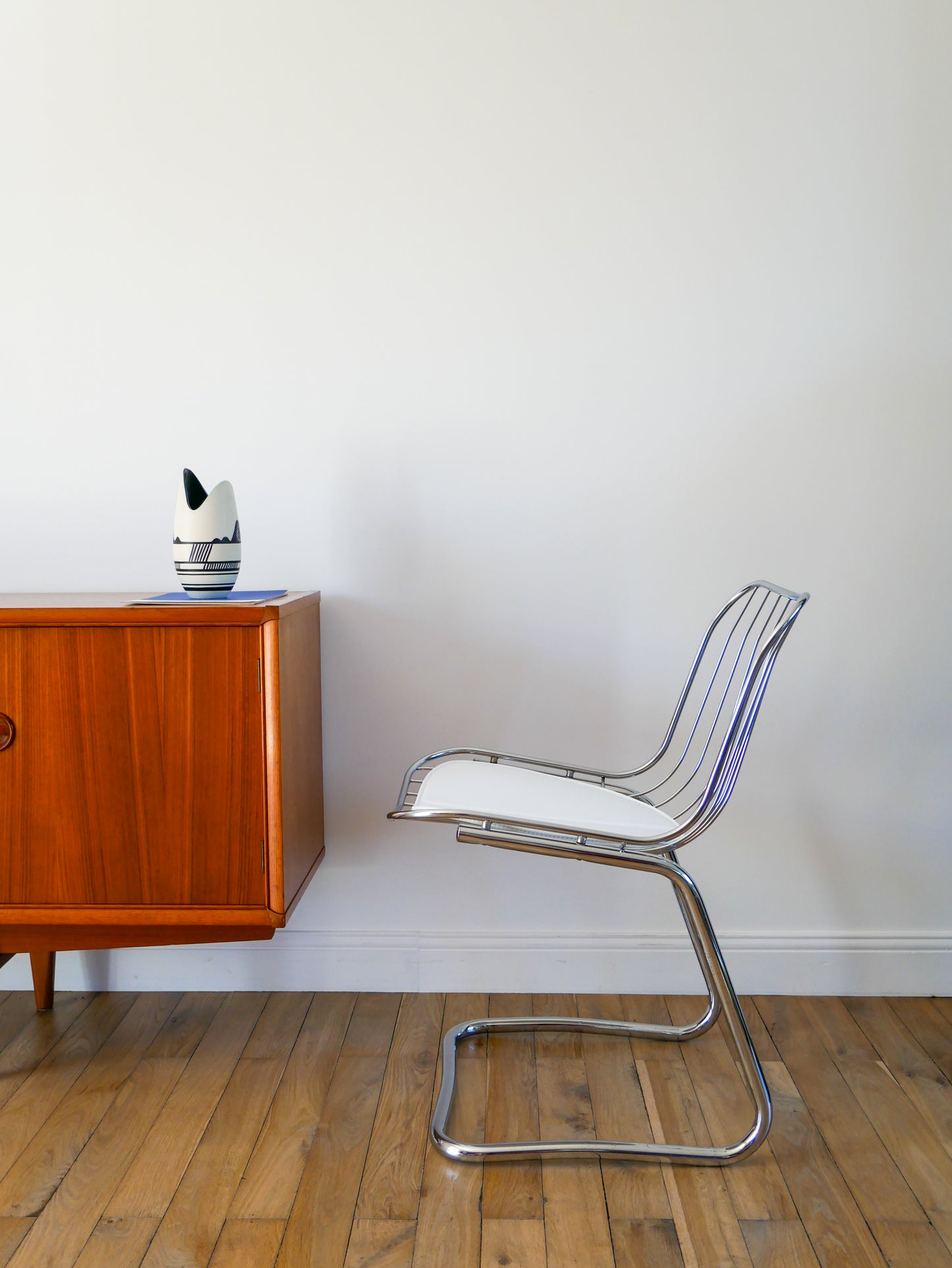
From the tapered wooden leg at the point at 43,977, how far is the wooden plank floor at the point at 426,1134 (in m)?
0.04

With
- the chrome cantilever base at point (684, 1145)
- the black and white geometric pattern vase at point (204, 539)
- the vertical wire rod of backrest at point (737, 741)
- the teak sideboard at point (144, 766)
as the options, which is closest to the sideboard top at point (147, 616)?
the teak sideboard at point (144, 766)

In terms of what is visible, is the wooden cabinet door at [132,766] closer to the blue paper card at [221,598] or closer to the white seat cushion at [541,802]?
the blue paper card at [221,598]

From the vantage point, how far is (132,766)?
148cm

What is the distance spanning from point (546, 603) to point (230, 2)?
4.17ft

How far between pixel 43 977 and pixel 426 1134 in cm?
84

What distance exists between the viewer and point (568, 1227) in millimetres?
1257

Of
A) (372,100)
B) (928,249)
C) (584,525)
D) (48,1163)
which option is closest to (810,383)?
(928,249)

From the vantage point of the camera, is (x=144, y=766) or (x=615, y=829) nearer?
(x=615, y=829)

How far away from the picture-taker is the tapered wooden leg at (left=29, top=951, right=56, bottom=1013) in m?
1.80

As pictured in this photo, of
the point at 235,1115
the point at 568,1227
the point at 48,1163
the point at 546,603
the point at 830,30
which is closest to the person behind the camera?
the point at 568,1227

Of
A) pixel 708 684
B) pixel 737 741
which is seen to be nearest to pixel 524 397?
pixel 708 684

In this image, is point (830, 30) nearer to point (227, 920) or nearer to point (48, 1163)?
point (227, 920)

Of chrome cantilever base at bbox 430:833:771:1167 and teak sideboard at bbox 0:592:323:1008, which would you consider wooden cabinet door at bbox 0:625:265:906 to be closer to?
teak sideboard at bbox 0:592:323:1008

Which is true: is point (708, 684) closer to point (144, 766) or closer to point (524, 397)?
point (524, 397)
